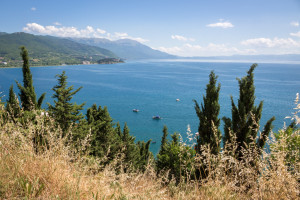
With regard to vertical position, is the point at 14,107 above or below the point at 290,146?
below

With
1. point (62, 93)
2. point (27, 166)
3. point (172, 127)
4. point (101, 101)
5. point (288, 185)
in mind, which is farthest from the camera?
point (101, 101)

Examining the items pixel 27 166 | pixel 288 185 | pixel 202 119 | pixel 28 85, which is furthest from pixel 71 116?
pixel 288 185

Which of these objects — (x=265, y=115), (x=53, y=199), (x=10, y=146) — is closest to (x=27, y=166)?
(x=53, y=199)

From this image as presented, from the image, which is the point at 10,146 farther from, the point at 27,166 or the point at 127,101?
the point at 127,101

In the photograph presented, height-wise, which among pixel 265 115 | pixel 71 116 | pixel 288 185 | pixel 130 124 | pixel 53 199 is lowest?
pixel 130 124

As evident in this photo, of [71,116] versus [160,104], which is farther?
[160,104]

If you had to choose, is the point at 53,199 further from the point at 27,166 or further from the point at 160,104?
the point at 160,104

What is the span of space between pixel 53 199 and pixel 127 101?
232ft

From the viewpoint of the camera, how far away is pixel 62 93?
1520 centimetres

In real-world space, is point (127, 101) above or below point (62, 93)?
below

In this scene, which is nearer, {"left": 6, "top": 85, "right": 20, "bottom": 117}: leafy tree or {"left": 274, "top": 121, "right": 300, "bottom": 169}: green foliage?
{"left": 274, "top": 121, "right": 300, "bottom": 169}: green foliage

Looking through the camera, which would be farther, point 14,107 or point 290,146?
point 14,107

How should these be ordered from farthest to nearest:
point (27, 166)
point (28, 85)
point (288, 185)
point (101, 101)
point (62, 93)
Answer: point (101, 101), point (28, 85), point (62, 93), point (27, 166), point (288, 185)

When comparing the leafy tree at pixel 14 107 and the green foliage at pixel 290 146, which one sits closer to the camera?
the green foliage at pixel 290 146
